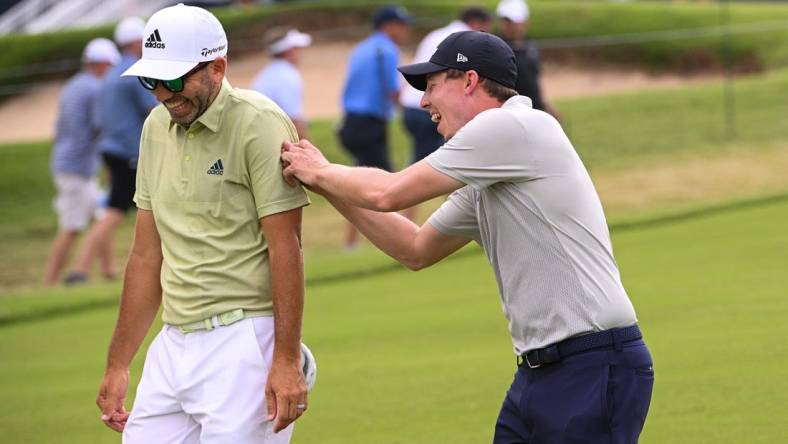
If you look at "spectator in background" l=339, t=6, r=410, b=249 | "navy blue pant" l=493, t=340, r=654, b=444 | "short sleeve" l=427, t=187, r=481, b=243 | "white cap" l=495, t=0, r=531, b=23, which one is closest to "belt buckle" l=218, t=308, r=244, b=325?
"short sleeve" l=427, t=187, r=481, b=243

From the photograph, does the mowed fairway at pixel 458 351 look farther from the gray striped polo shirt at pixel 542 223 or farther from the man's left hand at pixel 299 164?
the man's left hand at pixel 299 164

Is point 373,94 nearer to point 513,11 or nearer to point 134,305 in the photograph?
point 513,11

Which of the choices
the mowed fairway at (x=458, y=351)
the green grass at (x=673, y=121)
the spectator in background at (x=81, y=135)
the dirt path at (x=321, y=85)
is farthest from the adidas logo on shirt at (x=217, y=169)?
the dirt path at (x=321, y=85)

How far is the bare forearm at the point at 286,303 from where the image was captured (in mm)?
4473

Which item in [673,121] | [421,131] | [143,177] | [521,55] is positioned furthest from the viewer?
[673,121]

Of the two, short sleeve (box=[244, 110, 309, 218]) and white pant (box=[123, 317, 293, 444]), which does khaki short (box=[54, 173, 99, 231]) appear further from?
short sleeve (box=[244, 110, 309, 218])

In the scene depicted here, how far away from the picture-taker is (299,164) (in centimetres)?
453

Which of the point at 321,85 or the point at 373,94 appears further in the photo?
the point at 321,85

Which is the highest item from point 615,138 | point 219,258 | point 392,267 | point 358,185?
point 358,185

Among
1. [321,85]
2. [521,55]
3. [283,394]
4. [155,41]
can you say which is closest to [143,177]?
[155,41]

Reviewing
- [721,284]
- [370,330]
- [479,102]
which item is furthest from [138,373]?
[479,102]

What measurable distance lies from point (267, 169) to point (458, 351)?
4.19 metres

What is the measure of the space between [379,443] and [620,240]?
6.15 metres

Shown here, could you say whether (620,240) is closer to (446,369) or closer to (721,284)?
(721,284)
